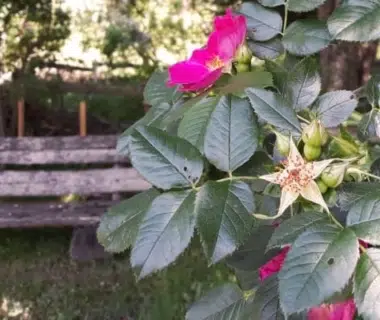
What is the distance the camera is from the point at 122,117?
212 inches

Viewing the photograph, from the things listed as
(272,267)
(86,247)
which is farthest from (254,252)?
(86,247)

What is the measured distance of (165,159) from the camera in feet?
1.62

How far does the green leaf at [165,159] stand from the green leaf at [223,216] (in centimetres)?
2

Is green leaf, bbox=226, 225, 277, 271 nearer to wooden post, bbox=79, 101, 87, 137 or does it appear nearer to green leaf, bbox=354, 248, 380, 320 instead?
green leaf, bbox=354, 248, 380, 320

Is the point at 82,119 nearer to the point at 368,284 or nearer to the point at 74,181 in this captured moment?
the point at 74,181

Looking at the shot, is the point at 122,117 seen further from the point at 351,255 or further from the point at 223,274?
the point at 351,255

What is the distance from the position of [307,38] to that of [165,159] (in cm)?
19

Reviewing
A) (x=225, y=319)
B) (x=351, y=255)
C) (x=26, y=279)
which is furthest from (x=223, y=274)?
(x=351, y=255)

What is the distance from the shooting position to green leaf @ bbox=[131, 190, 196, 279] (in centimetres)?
44

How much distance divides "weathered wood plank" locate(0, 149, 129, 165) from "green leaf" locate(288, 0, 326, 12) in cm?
331

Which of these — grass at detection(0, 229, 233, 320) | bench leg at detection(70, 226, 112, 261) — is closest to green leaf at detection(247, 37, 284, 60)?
grass at detection(0, 229, 233, 320)

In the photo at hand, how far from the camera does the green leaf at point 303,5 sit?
582mm

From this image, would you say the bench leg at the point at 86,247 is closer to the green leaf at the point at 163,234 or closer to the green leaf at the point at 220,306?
the green leaf at the point at 220,306

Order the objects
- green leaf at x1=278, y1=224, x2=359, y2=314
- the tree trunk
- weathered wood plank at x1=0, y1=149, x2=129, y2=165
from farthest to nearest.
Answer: weathered wood plank at x1=0, y1=149, x2=129, y2=165
the tree trunk
green leaf at x1=278, y1=224, x2=359, y2=314
